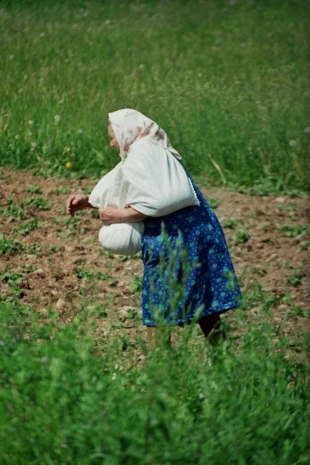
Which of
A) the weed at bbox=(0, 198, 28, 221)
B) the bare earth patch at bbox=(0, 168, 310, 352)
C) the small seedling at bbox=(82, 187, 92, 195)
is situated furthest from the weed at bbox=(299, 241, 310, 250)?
the weed at bbox=(0, 198, 28, 221)

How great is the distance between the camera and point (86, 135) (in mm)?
7723

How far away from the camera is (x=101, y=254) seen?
6273 millimetres

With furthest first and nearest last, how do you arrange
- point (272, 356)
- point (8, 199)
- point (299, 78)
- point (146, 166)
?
point (299, 78)
point (8, 199)
point (146, 166)
point (272, 356)

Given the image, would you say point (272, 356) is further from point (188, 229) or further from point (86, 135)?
point (86, 135)

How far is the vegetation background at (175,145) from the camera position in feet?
9.85

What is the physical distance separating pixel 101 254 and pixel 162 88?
115 inches

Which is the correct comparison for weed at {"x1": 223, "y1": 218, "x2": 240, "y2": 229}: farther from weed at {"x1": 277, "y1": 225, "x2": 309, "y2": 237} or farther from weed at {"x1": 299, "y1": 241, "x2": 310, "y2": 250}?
weed at {"x1": 299, "y1": 241, "x2": 310, "y2": 250}

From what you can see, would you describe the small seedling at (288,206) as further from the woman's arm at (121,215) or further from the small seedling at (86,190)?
the woman's arm at (121,215)

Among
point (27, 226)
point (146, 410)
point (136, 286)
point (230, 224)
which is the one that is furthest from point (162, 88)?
point (146, 410)

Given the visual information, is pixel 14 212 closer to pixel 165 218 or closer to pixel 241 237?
pixel 241 237

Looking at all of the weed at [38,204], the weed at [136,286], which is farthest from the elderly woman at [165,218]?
the weed at [38,204]

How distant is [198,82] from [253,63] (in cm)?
137

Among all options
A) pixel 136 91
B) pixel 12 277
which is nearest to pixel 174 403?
pixel 12 277

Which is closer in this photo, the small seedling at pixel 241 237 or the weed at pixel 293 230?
the small seedling at pixel 241 237
